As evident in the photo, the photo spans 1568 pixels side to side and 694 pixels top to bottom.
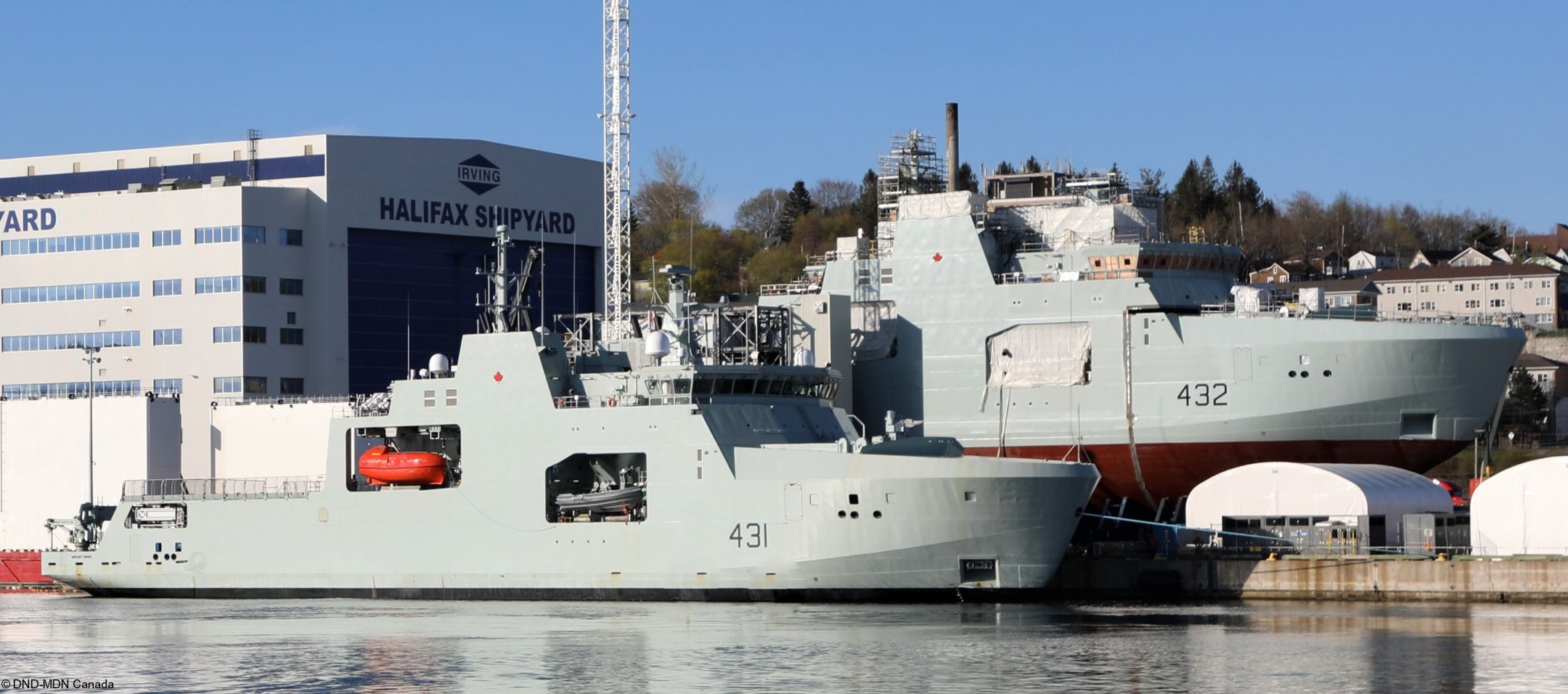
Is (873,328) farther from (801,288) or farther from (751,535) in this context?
(751,535)

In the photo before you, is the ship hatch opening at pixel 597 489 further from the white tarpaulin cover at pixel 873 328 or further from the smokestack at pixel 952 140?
the smokestack at pixel 952 140

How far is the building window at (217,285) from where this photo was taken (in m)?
59.7

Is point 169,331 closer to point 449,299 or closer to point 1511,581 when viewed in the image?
point 449,299

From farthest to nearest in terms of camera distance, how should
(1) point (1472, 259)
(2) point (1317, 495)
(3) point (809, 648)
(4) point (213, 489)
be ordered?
(1) point (1472, 259)
(4) point (213, 489)
(2) point (1317, 495)
(3) point (809, 648)

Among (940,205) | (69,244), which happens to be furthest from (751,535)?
(69,244)

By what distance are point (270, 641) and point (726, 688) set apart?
10.6 m

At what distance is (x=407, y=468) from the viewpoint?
41969 millimetres

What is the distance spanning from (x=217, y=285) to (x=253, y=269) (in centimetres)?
116

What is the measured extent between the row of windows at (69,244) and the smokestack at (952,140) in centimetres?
2497

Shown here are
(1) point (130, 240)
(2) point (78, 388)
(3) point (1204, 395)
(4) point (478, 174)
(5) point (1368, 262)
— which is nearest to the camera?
(3) point (1204, 395)

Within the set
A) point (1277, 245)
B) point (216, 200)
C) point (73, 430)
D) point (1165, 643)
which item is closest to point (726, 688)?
point (1165, 643)

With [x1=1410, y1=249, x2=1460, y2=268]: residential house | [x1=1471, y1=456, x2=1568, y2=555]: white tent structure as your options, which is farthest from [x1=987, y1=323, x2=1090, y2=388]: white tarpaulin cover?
[x1=1410, y1=249, x2=1460, y2=268]: residential house

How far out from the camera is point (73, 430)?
169 feet

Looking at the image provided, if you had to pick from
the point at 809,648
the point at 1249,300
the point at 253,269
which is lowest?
the point at 809,648
